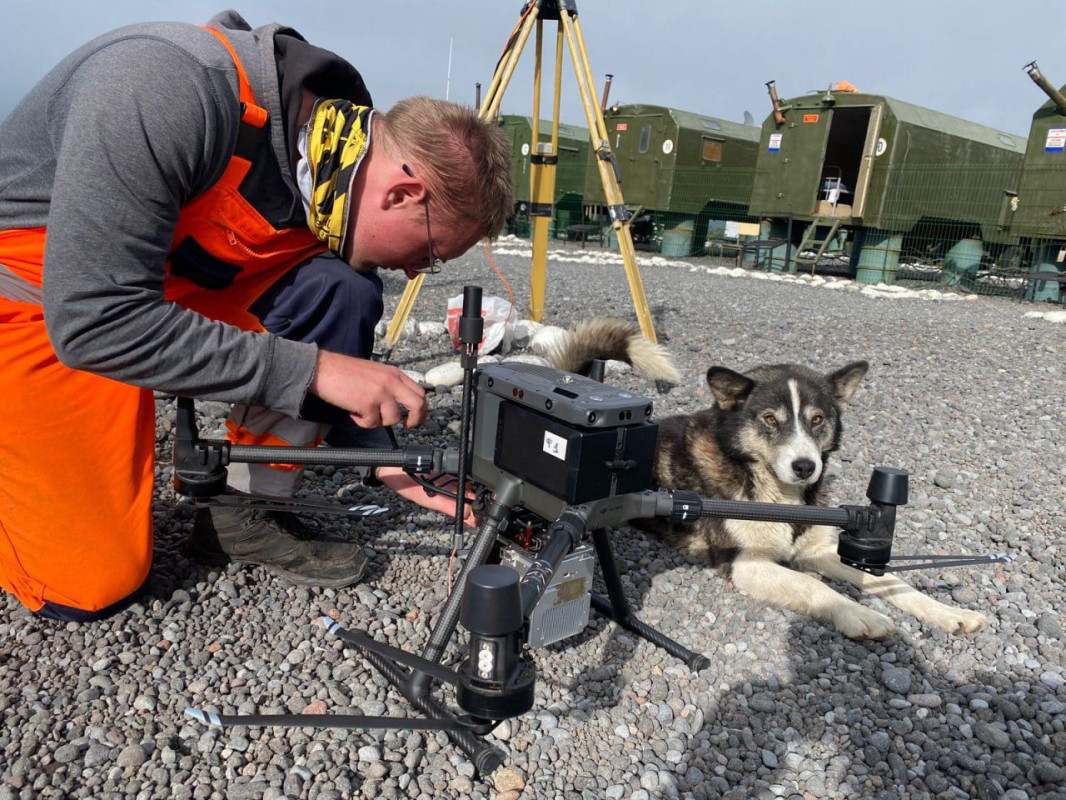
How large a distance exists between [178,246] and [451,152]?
0.77m

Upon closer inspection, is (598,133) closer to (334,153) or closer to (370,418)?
(334,153)

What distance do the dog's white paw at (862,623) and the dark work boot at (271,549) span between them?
63.9 inches

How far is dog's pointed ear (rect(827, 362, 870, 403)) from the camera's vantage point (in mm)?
3119

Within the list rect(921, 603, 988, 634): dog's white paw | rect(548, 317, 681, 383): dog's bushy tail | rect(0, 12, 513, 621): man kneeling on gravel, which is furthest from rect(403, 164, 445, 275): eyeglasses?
rect(921, 603, 988, 634): dog's white paw

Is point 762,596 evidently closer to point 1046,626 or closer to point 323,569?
point 1046,626

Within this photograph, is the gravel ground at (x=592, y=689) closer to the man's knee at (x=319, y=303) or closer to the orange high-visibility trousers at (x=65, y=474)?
the orange high-visibility trousers at (x=65, y=474)

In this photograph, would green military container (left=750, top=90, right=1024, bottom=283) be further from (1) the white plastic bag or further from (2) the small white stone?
(2) the small white stone

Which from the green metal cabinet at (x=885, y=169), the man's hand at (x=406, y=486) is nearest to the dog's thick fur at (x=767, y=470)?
the man's hand at (x=406, y=486)

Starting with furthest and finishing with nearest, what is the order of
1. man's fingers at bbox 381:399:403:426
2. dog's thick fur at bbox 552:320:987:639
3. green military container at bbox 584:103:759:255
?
1. green military container at bbox 584:103:759:255
2. dog's thick fur at bbox 552:320:987:639
3. man's fingers at bbox 381:399:403:426

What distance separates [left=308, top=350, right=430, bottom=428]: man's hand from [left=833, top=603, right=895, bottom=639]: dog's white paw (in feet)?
5.35

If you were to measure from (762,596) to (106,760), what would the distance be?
2.06 metres

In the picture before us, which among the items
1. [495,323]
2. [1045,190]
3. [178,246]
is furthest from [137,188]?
[1045,190]

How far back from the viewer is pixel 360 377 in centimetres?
179

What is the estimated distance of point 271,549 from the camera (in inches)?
93.7
